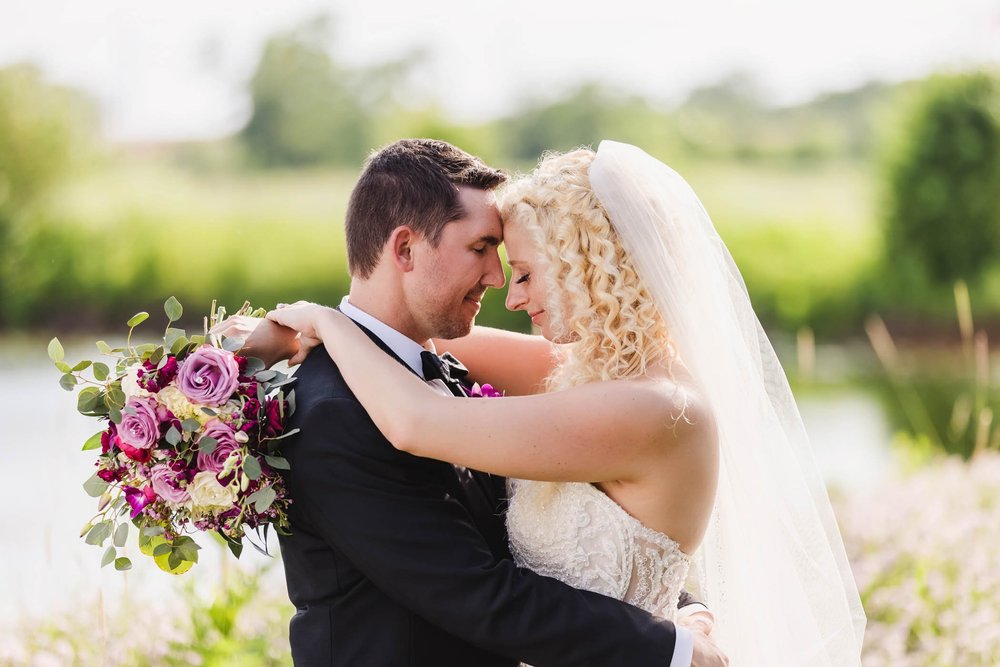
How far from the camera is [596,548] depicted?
2.84m

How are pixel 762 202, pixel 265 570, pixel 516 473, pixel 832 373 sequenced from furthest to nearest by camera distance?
pixel 762 202
pixel 832 373
pixel 265 570
pixel 516 473

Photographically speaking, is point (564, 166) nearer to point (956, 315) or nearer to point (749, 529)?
point (749, 529)

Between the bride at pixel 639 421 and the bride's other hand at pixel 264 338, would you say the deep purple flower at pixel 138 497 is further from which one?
the bride at pixel 639 421

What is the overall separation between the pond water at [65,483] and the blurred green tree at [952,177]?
630 centimetres

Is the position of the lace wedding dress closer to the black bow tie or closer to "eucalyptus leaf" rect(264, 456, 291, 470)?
the black bow tie

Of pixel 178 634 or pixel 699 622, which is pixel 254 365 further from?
pixel 178 634

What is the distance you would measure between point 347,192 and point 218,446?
28.3 m

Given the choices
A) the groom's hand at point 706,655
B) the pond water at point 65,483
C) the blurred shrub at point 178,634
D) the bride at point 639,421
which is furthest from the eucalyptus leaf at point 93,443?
the groom's hand at point 706,655

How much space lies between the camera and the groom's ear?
2850 mm

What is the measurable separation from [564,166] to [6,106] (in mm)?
29167

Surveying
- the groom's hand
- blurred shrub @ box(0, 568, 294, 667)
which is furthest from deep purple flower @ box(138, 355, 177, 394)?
blurred shrub @ box(0, 568, 294, 667)

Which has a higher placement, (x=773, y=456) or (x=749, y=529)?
(x=773, y=456)

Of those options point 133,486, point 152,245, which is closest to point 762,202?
point 152,245

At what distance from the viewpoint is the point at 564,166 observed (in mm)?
2928
